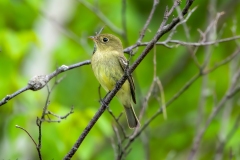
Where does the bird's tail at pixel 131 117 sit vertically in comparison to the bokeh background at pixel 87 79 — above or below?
below

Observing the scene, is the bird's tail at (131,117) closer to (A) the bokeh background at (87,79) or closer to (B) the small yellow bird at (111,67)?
(B) the small yellow bird at (111,67)

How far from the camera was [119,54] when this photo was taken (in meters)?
5.56

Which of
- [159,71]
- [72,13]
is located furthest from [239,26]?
[72,13]

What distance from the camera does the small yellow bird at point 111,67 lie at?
17.5 feet

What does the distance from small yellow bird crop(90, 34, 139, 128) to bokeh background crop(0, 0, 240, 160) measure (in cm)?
57

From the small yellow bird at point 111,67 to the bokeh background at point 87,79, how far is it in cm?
57

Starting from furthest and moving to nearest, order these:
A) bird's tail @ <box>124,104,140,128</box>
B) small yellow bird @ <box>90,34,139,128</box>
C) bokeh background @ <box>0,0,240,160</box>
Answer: bokeh background @ <box>0,0,240,160</box>, bird's tail @ <box>124,104,140,128</box>, small yellow bird @ <box>90,34,139,128</box>

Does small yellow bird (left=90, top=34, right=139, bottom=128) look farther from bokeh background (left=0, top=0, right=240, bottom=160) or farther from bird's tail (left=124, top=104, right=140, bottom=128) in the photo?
bokeh background (left=0, top=0, right=240, bottom=160)

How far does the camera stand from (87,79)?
9.05m

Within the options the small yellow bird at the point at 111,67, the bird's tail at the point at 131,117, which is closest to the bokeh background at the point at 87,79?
the bird's tail at the point at 131,117

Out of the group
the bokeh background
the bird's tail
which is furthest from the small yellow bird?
the bokeh background

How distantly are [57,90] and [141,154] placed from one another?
57.0 inches

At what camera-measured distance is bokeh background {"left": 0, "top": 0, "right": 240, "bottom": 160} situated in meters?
6.32

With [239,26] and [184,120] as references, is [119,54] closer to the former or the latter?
[184,120]
